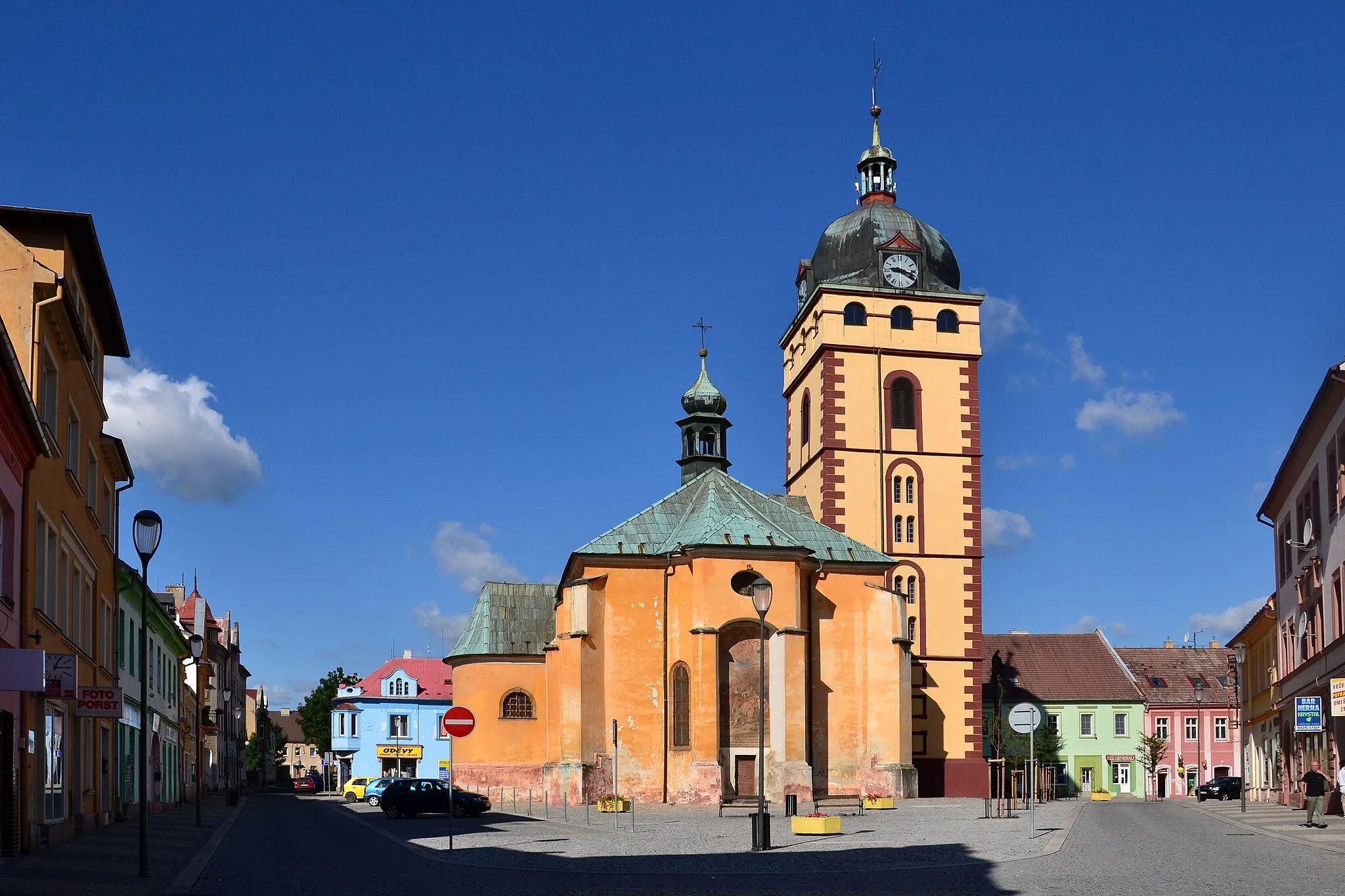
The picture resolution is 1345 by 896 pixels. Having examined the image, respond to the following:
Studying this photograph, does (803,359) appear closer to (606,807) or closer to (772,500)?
(772,500)

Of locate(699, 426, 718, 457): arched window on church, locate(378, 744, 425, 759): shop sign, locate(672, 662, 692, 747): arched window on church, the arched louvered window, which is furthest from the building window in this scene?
locate(378, 744, 425, 759): shop sign

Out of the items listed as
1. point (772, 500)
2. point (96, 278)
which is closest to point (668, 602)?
point (772, 500)

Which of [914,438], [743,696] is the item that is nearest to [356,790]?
[743,696]

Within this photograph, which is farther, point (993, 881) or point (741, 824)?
point (741, 824)

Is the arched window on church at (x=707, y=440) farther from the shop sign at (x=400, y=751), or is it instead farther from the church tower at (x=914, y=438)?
the shop sign at (x=400, y=751)

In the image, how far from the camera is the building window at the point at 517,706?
Answer: 5709cm

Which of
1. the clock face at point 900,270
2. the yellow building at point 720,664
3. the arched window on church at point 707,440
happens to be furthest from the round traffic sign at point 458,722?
the clock face at point 900,270

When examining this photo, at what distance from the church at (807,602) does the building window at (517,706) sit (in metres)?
0.06

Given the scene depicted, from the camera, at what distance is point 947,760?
58.1m

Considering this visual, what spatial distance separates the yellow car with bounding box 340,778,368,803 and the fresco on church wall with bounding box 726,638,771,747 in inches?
1002

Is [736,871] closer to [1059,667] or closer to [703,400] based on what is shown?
[703,400]

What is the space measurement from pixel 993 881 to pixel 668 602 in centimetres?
3157

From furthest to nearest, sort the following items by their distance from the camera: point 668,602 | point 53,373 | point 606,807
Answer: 1. point 668,602
2. point 606,807
3. point 53,373

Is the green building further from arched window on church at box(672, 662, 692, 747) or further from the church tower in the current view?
arched window on church at box(672, 662, 692, 747)
